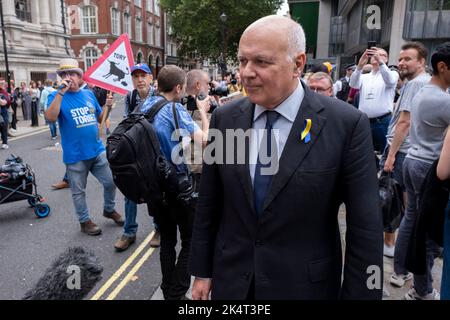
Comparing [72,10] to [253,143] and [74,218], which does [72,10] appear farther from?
[253,143]

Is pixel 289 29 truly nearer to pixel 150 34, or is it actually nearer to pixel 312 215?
pixel 312 215

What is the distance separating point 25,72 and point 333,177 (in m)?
24.0

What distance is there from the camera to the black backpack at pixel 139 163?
271 cm

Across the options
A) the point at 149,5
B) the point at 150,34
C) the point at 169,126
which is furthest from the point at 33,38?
the point at 149,5

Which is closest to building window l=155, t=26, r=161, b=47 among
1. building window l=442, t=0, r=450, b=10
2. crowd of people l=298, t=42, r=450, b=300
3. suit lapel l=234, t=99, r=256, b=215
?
building window l=442, t=0, r=450, b=10

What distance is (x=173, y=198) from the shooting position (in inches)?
116

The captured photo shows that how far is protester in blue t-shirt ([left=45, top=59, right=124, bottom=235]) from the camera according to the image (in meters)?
4.21

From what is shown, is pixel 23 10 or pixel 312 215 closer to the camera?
pixel 312 215

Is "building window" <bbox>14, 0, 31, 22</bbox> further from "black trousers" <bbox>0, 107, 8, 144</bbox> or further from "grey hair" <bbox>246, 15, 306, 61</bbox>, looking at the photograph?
"grey hair" <bbox>246, 15, 306, 61</bbox>

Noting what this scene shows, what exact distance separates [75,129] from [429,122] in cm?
360

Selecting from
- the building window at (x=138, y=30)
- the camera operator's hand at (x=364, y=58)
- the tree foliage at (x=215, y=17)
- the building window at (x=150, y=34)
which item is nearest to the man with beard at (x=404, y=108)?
the camera operator's hand at (x=364, y=58)

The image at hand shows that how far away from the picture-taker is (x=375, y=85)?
4539mm

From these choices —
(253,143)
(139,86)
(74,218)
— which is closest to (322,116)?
(253,143)

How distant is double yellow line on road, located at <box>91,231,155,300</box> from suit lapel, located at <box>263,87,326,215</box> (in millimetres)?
2296
